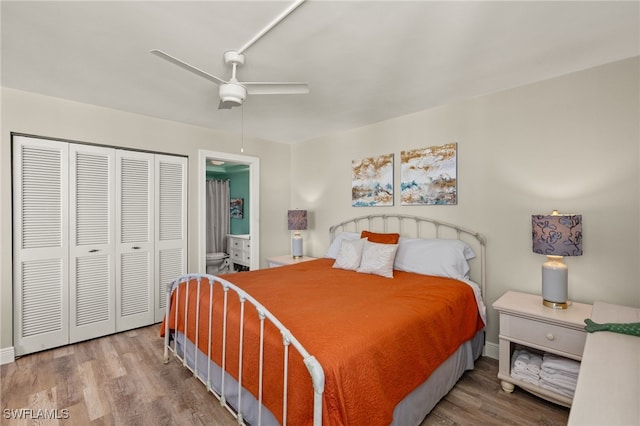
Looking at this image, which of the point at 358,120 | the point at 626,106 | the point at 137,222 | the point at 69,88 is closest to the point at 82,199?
the point at 137,222

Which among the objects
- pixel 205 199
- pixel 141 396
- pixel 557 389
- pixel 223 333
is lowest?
pixel 141 396

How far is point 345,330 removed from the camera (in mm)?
1563

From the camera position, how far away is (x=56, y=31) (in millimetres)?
1850

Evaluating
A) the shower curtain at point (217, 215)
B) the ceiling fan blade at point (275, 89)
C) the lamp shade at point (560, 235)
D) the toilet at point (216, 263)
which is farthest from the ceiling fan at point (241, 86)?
the shower curtain at point (217, 215)

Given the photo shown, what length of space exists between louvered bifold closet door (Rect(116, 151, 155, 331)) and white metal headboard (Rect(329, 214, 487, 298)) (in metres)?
2.37

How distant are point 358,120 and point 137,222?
2912 mm

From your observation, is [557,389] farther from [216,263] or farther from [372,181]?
[216,263]

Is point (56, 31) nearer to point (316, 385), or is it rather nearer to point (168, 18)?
point (168, 18)

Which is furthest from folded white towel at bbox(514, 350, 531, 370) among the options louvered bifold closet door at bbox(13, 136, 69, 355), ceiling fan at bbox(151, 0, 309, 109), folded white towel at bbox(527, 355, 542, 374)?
louvered bifold closet door at bbox(13, 136, 69, 355)

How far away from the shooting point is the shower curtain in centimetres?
632

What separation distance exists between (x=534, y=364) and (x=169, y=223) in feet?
12.8

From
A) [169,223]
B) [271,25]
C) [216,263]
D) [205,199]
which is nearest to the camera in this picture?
[271,25]

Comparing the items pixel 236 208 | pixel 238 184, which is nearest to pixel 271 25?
pixel 238 184

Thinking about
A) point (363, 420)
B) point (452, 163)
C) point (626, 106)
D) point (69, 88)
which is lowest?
point (363, 420)
